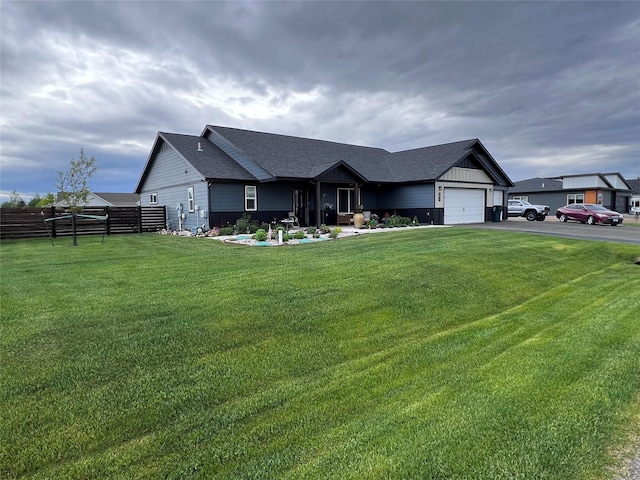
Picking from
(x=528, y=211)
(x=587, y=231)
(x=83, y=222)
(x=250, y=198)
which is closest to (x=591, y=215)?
(x=528, y=211)

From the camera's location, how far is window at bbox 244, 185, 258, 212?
65.3 ft

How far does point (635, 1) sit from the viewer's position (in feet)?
39.2

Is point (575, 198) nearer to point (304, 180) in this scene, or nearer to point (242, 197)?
point (304, 180)

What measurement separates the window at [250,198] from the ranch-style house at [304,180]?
0.05 metres

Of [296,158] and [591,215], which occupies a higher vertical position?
[296,158]

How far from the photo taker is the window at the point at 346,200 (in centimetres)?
2252

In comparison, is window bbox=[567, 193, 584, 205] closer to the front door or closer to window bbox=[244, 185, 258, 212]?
the front door

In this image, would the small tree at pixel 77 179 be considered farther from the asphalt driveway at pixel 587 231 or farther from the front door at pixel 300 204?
the asphalt driveway at pixel 587 231

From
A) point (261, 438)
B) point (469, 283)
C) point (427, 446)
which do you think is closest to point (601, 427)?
point (427, 446)

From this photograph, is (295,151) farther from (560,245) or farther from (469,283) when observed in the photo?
(469,283)

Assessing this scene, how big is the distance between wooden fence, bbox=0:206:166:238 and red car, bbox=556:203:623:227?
27.7m

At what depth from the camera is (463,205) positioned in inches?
970

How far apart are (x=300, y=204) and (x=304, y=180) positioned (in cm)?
234

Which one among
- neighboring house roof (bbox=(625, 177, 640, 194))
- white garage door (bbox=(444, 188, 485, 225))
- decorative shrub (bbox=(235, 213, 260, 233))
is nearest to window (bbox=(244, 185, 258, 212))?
decorative shrub (bbox=(235, 213, 260, 233))
